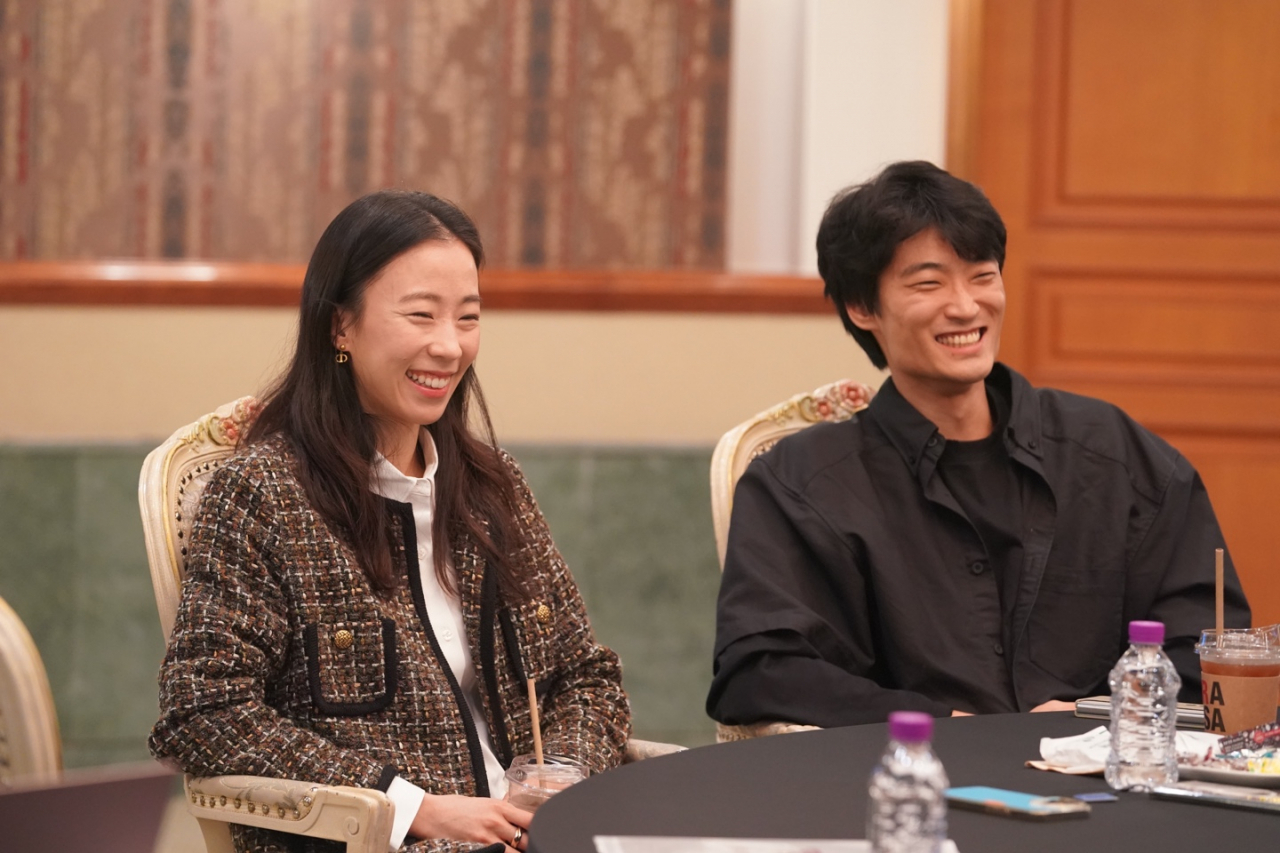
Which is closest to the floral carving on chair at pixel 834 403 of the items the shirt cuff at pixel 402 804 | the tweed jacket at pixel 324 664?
the tweed jacket at pixel 324 664

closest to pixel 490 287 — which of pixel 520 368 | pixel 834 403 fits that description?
pixel 520 368

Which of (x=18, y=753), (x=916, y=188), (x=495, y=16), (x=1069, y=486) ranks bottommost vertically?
(x=18, y=753)

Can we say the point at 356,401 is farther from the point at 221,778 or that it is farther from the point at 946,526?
the point at 946,526

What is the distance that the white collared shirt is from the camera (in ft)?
6.11

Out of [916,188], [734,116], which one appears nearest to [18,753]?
[916,188]

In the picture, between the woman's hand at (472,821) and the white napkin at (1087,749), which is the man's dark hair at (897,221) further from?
the woman's hand at (472,821)

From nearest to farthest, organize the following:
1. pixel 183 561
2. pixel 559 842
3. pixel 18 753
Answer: pixel 559 842 < pixel 18 753 < pixel 183 561

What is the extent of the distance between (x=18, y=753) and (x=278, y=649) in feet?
1.00

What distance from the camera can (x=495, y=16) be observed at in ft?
12.3

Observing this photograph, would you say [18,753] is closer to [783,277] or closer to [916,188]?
[916,188]

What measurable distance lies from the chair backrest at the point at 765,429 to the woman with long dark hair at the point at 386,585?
15.5 inches

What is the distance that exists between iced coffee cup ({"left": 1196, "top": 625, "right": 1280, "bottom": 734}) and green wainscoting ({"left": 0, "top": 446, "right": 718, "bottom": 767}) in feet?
7.23

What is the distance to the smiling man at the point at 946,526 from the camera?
80.0 inches

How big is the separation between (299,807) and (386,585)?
32 cm
